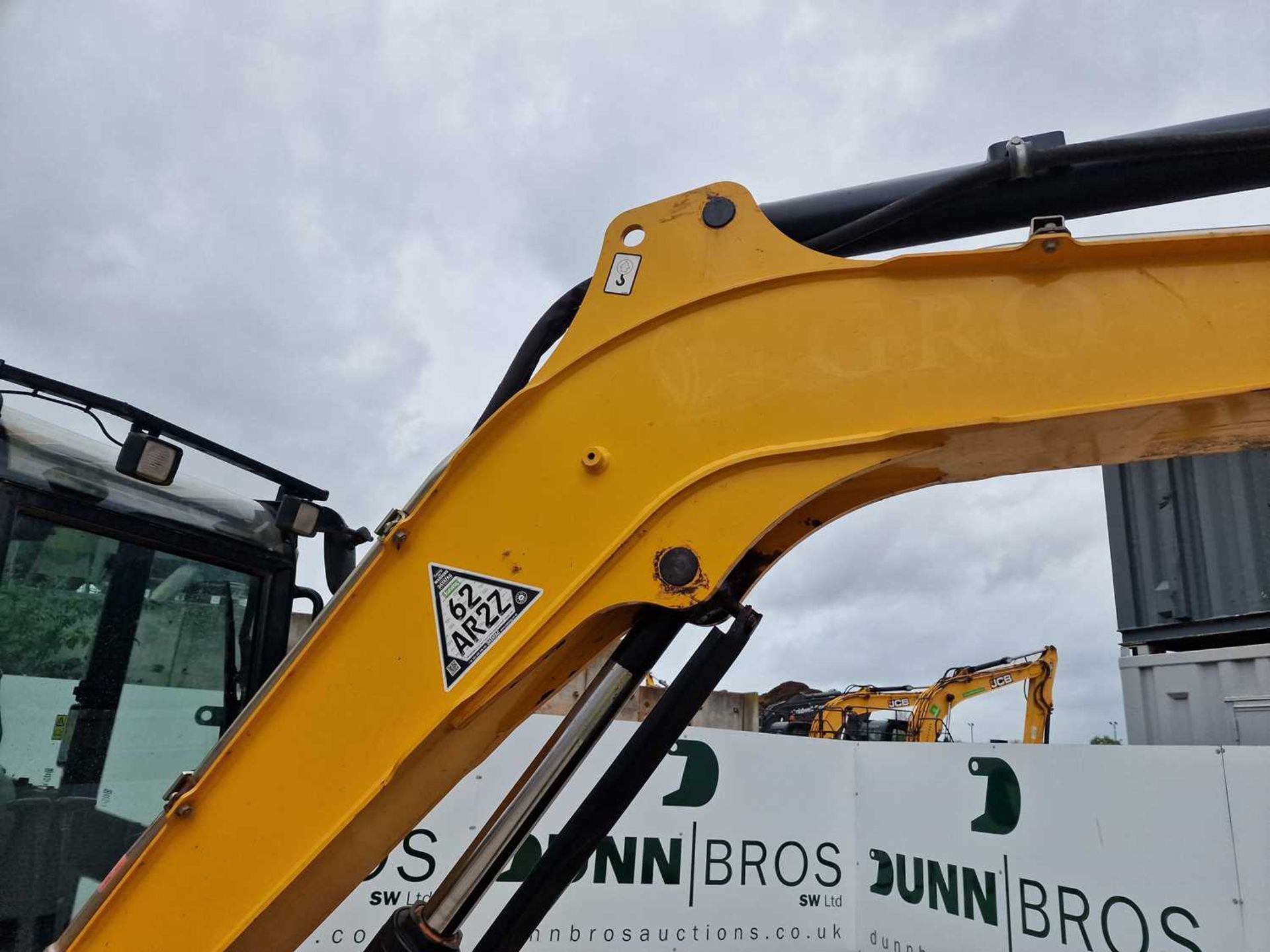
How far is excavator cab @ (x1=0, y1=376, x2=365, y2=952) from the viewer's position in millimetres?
2236

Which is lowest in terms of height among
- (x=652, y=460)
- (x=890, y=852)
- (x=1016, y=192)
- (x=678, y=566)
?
(x=890, y=852)

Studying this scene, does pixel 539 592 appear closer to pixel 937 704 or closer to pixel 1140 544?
pixel 1140 544

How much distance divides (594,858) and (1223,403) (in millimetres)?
5158

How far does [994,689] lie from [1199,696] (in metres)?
6.80

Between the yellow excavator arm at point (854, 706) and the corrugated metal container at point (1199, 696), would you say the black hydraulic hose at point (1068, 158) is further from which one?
the yellow excavator arm at point (854, 706)

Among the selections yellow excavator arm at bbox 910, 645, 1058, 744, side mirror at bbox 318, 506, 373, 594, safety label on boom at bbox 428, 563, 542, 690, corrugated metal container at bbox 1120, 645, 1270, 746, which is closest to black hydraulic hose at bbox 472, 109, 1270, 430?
safety label on boom at bbox 428, 563, 542, 690

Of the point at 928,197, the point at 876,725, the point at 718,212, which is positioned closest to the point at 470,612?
the point at 718,212

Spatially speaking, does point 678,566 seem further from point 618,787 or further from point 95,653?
point 95,653

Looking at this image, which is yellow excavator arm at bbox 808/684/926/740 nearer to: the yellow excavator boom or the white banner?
the white banner

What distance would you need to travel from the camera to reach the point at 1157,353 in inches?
61.9

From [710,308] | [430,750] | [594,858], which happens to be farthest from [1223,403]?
[594,858]

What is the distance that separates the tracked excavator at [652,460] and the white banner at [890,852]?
147 inches

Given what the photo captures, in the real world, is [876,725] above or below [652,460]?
below

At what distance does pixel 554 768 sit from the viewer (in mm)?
1742
